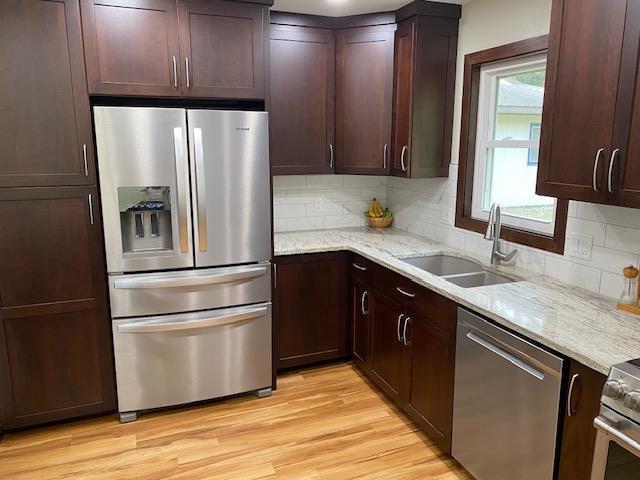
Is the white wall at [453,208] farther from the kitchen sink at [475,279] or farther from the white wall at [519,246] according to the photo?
the kitchen sink at [475,279]

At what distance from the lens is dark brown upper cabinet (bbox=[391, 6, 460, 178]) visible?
114 inches

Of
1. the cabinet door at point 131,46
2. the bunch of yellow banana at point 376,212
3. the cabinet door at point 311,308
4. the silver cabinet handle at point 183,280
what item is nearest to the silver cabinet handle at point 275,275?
the cabinet door at point 311,308

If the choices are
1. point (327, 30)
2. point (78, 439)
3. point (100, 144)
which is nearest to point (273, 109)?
point (327, 30)

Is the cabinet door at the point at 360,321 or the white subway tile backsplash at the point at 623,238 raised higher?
the white subway tile backsplash at the point at 623,238

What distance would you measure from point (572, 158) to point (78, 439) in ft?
9.34

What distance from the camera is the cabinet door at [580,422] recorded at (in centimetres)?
155

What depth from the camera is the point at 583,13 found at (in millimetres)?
1778

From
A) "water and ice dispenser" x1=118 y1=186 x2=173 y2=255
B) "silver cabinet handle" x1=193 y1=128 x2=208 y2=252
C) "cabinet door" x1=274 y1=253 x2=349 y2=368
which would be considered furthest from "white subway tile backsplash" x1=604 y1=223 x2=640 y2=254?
"water and ice dispenser" x1=118 y1=186 x2=173 y2=255

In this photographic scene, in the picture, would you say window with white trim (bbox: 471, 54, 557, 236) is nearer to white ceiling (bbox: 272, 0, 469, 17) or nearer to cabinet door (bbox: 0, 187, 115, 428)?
white ceiling (bbox: 272, 0, 469, 17)

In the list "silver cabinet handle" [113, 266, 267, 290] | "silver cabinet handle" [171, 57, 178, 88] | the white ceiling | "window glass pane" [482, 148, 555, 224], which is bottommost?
"silver cabinet handle" [113, 266, 267, 290]

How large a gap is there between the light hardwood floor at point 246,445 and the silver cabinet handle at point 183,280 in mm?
824

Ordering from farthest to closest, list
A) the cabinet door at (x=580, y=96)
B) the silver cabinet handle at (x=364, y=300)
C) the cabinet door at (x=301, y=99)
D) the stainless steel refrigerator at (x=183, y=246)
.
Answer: the cabinet door at (x=301, y=99) < the silver cabinet handle at (x=364, y=300) < the stainless steel refrigerator at (x=183, y=246) < the cabinet door at (x=580, y=96)

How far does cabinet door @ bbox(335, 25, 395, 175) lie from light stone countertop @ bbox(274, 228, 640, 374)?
653mm

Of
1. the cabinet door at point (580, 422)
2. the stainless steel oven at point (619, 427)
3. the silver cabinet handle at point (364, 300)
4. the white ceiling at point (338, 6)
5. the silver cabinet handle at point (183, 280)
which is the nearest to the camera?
the stainless steel oven at point (619, 427)
